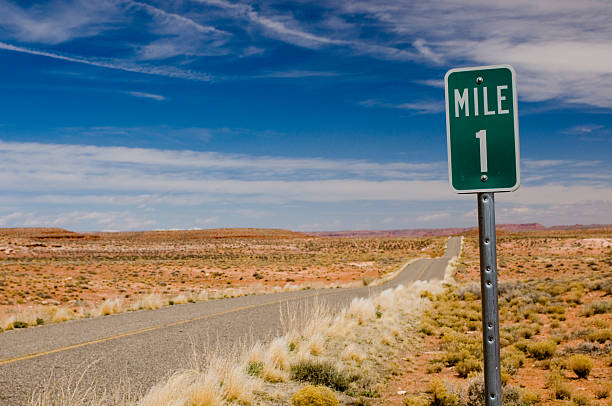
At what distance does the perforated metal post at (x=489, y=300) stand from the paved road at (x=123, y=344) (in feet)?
17.0

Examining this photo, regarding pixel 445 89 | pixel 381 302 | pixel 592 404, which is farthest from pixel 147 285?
pixel 445 89

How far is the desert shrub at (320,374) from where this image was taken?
859cm

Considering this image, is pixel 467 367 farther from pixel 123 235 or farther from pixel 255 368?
pixel 123 235

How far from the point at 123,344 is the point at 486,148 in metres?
11.1

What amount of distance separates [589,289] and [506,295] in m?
3.89

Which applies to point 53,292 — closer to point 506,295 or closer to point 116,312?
point 116,312

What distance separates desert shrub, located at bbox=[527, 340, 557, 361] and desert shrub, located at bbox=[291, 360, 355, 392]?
5.69 metres

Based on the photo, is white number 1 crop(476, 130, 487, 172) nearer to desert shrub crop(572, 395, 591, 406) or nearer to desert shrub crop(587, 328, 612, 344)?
desert shrub crop(572, 395, 591, 406)

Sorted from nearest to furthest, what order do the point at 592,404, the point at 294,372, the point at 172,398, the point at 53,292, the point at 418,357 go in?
the point at 172,398
the point at 592,404
the point at 294,372
the point at 418,357
the point at 53,292

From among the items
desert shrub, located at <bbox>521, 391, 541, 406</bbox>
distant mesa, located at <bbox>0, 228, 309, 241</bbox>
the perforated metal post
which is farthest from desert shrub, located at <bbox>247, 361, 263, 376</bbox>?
distant mesa, located at <bbox>0, 228, 309, 241</bbox>

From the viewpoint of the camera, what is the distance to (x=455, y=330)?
631 inches

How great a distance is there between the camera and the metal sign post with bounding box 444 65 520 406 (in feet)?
8.52

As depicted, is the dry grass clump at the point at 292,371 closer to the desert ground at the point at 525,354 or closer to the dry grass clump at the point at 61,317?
the desert ground at the point at 525,354

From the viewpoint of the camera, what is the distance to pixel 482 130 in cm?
269
